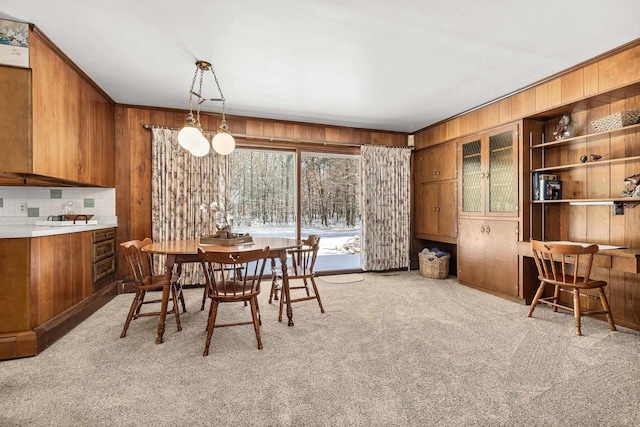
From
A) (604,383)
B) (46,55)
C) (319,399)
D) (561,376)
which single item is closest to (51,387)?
(319,399)

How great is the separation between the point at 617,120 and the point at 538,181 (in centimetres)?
92

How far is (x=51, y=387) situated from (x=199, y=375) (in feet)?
2.94

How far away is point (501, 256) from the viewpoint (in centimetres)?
398

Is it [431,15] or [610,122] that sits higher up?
[431,15]

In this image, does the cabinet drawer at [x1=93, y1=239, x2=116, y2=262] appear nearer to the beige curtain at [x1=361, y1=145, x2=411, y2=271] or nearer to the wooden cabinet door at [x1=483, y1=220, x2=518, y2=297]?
the beige curtain at [x1=361, y1=145, x2=411, y2=271]

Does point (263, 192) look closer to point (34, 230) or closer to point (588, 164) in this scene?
point (34, 230)

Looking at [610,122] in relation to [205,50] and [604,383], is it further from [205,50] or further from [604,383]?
[205,50]

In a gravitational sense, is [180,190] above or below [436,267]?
above

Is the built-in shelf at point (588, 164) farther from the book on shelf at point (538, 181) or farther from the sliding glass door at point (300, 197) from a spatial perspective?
the sliding glass door at point (300, 197)

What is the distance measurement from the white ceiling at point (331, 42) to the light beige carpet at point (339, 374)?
252cm

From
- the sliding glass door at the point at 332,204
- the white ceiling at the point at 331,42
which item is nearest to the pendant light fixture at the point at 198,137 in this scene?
the white ceiling at the point at 331,42

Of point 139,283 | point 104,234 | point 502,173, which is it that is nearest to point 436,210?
point 502,173

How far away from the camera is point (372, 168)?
5355 mm

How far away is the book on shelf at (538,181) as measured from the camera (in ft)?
11.8
